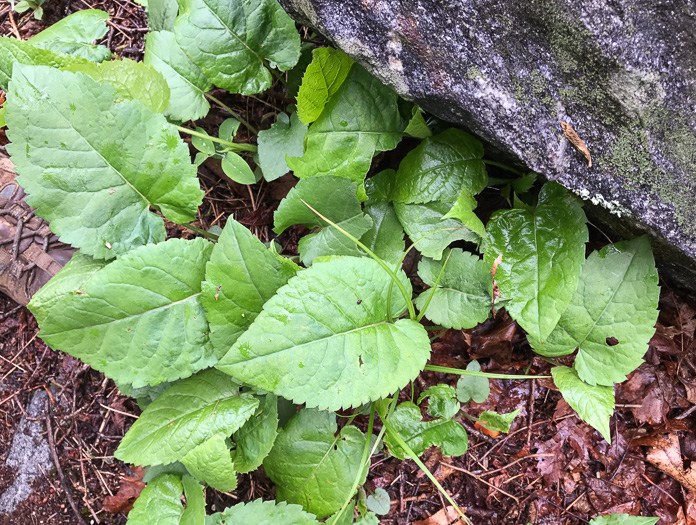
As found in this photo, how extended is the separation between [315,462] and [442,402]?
60 centimetres

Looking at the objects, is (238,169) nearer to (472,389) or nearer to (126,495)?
(472,389)

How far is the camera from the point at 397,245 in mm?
2021

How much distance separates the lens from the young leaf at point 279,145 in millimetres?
2066

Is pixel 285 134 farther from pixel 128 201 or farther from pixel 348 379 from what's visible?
pixel 348 379

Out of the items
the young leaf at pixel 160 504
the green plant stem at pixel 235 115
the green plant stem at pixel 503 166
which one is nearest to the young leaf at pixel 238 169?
the green plant stem at pixel 235 115

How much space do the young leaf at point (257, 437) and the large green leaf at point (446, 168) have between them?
1062 mm

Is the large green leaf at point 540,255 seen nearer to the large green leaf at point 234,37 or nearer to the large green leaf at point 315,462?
the large green leaf at point 315,462

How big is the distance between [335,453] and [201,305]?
2.80 feet

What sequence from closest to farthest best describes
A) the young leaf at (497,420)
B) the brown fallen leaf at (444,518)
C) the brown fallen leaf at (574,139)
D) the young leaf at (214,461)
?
the brown fallen leaf at (574,139) → the young leaf at (214,461) → the young leaf at (497,420) → the brown fallen leaf at (444,518)

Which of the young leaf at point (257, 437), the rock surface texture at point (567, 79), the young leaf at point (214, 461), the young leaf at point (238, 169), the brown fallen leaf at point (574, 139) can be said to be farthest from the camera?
the young leaf at point (238, 169)

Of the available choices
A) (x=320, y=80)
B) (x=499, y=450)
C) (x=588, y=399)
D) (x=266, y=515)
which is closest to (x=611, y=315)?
(x=588, y=399)

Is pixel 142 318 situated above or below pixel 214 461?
above

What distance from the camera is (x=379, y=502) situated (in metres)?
2.12

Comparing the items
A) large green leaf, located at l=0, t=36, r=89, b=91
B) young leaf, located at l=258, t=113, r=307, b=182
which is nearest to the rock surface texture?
young leaf, located at l=258, t=113, r=307, b=182
